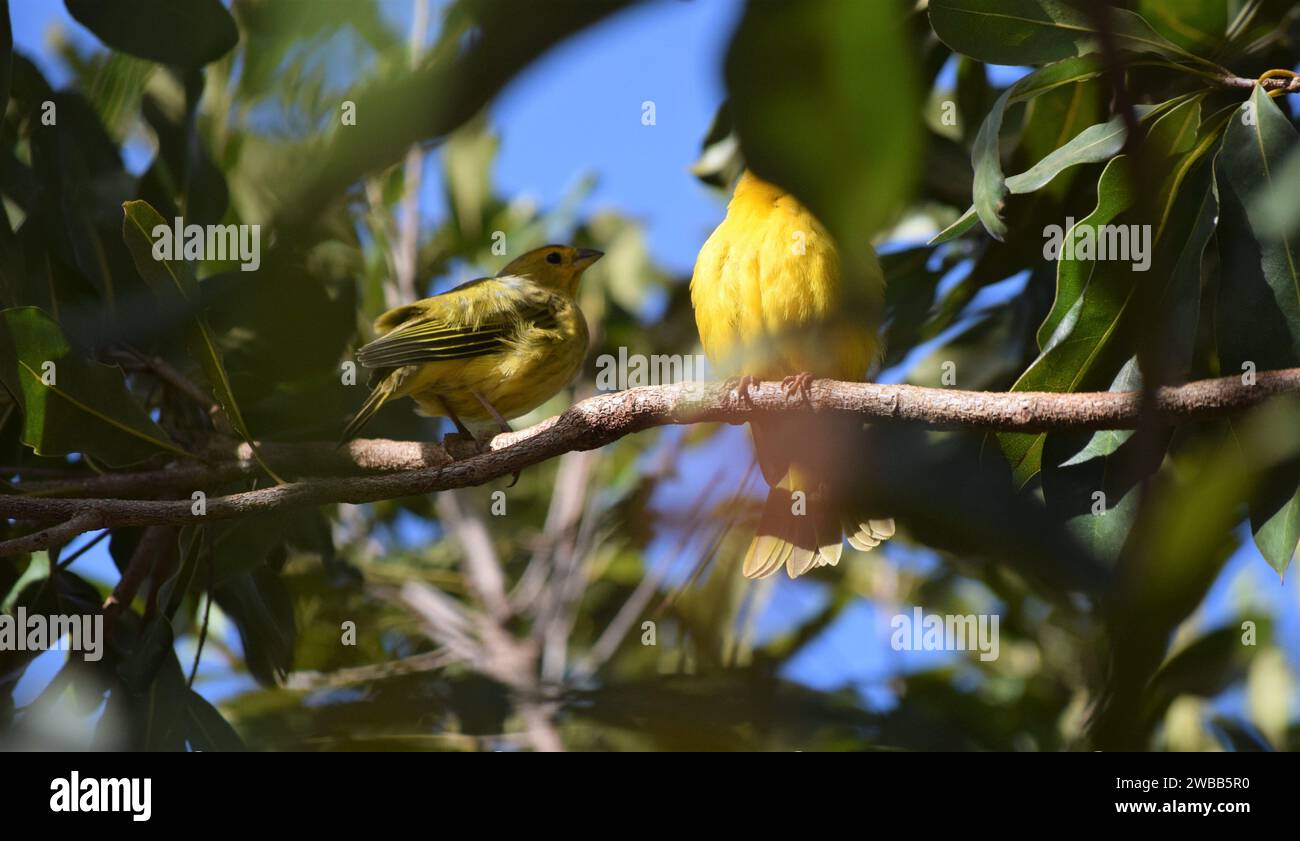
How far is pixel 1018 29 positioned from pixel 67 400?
7.86 feet

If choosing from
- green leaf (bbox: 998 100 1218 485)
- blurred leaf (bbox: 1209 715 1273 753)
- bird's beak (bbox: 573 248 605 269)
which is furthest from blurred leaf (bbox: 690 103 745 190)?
blurred leaf (bbox: 1209 715 1273 753)

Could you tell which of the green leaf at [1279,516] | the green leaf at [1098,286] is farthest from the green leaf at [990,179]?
the green leaf at [1279,516]

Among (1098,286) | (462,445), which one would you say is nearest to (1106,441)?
(1098,286)

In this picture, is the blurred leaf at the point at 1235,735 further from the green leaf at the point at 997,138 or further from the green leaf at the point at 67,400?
the green leaf at the point at 67,400

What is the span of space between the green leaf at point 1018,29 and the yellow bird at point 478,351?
206cm

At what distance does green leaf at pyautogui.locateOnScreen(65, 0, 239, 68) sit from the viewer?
688 mm

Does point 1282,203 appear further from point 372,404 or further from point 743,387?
point 372,404

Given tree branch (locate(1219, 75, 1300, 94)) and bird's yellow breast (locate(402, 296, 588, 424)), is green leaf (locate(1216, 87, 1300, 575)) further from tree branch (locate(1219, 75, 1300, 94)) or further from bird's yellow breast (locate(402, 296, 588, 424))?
bird's yellow breast (locate(402, 296, 588, 424))

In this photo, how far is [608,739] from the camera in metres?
1.25

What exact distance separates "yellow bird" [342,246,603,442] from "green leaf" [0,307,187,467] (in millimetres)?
733

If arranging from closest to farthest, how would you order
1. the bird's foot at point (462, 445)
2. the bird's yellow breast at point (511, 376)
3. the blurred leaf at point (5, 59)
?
the blurred leaf at point (5, 59), the bird's foot at point (462, 445), the bird's yellow breast at point (511, 376)

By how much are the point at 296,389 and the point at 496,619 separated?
214 centimetres

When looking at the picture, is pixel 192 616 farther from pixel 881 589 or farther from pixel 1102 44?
pixel 1102 44

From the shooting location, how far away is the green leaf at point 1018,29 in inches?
91.7
